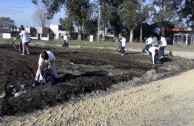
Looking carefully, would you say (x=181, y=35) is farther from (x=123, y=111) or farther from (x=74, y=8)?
(x=123, y=111)

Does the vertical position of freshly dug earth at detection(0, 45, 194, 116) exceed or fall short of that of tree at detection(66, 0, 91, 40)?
it falls short

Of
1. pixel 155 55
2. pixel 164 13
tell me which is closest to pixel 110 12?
pixel 164 13

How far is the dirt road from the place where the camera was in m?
9.19

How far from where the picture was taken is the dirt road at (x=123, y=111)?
30.1 ft

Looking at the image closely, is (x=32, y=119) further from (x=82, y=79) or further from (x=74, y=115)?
(x=82, y=79)

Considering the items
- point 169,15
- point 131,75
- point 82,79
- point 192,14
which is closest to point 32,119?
point 82,79

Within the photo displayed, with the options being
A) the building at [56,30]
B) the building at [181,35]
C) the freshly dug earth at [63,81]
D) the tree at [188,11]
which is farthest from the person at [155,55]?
the building at [56,30]

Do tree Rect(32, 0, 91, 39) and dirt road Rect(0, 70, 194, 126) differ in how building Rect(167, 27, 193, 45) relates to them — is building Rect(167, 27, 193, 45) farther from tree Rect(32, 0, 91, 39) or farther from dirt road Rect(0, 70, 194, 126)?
dirt road Rect(0, 70, 194, 126)

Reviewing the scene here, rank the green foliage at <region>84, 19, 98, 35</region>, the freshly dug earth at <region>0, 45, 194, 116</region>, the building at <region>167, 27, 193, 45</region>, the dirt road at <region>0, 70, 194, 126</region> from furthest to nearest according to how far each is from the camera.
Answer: the building at <region>167, 27, 193, 45</region> < the green foliage at <region>84, 19, 98, 35</region> < the freshly dug earth at <region>0, 45, 194, 116</region> < the dirt road at <region>0, 70, 194, 126</region>

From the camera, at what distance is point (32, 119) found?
934cm

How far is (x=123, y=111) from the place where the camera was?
409 inches

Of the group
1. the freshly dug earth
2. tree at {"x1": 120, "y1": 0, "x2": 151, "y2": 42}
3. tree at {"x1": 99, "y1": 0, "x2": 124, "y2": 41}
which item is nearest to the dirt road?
the freshly dug earth

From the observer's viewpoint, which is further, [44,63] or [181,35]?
[181,35]

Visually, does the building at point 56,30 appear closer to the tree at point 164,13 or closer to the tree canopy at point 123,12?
the tree canopy at point 123,12
